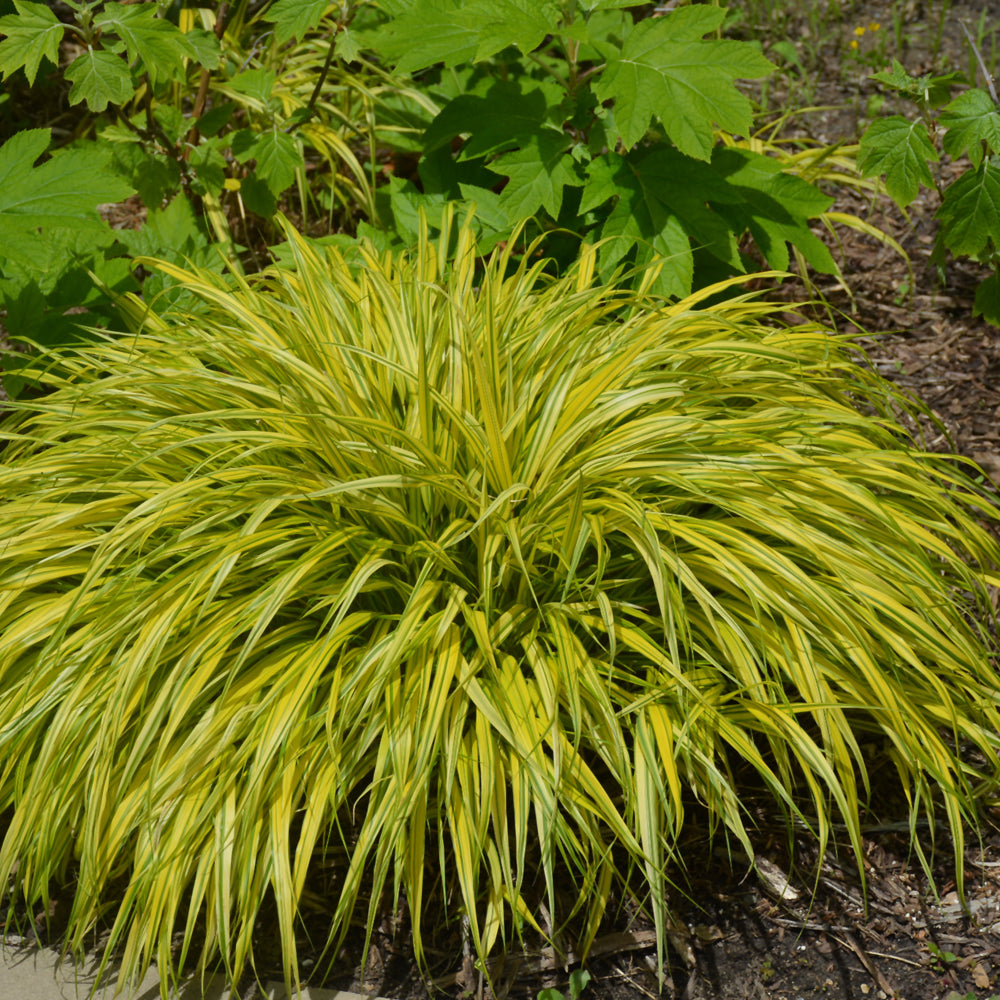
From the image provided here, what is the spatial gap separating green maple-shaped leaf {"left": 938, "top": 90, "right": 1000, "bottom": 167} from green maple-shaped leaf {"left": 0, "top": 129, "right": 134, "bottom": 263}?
1892 mm

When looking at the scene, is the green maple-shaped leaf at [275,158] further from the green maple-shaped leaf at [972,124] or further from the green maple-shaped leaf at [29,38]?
the green maple-shaped leaf at [972,124]

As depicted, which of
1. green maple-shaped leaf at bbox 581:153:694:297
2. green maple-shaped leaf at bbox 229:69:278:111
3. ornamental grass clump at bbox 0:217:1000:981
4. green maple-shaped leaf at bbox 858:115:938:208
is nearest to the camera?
ornamental grass clump at bbox 0:217:1000:981

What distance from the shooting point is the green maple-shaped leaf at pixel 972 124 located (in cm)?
244

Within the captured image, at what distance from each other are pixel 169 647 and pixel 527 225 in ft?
4.89

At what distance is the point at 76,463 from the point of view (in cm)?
198

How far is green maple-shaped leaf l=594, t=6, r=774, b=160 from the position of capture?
7.09 ft

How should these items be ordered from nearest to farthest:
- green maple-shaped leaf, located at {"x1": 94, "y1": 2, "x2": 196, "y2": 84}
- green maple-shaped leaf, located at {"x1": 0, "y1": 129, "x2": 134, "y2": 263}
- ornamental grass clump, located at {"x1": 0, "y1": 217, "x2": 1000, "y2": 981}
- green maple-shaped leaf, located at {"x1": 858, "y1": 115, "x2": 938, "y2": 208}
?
ornamental grass clump, located at {"x1": 0, "y1": 217, "x2": 1000, "y2": 981}, green maple-shaped leaf, located at {"x1": 0, "y1": 129, "x2": 134, "y2": 263}, green maple-shaped leaf, located at {"x1": 94, "y1": 2, "x2": 196, "y2": 84}, green maple-shaped leaf, located at {"x1": 858, "y1": 115, "x2": 938, "y2": 208}

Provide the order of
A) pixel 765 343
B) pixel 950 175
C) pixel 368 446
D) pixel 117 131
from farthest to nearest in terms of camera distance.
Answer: pixel 950 175 → pixel 117 131 → pixel 765 343 → pixel 368 446

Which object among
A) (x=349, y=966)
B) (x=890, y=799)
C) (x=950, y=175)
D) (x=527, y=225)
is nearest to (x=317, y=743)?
(x=349, y=966)

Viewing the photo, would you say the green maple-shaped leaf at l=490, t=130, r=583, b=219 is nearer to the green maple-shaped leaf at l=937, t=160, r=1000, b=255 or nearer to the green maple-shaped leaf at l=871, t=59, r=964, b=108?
the green maple-shaped leaf at l=871, t=59, r=964, b=108

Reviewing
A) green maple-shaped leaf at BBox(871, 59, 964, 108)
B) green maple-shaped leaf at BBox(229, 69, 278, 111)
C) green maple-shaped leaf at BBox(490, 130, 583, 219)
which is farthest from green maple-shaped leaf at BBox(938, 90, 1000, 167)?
green maple-shaped leaf at BBox(229, 69, 278, 111)

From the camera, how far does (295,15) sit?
2.44 meters

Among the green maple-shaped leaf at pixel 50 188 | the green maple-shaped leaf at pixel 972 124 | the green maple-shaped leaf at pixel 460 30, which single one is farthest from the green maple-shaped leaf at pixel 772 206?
the green maple-shaped leaf at pixel 50 188

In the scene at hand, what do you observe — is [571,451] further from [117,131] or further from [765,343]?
[117,131]
